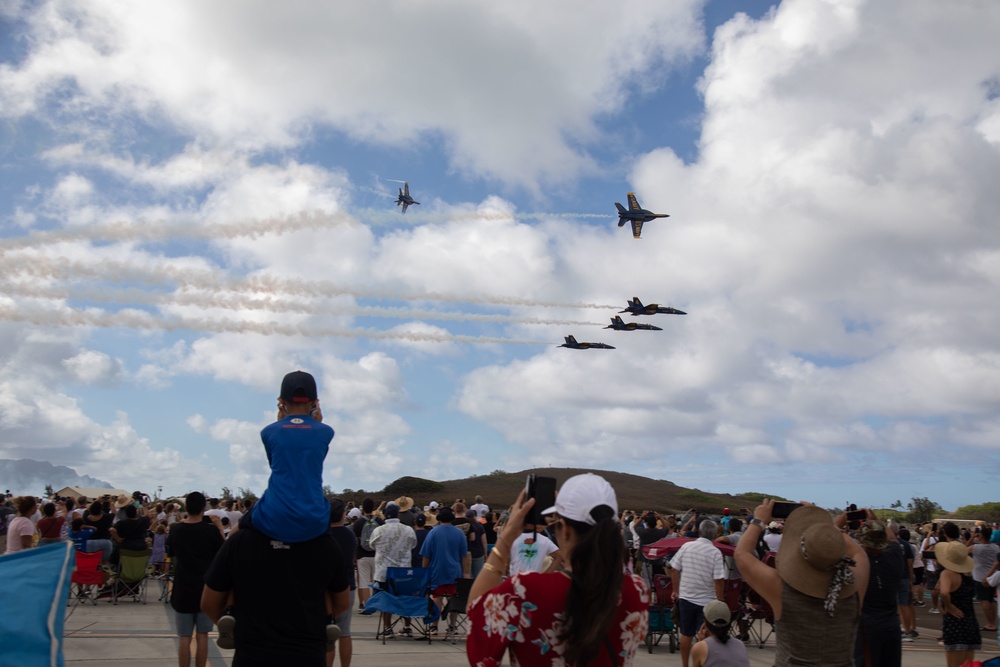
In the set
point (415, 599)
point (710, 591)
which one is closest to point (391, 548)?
point (415, 599)

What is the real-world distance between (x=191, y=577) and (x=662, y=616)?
25.6ft

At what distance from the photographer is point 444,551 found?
12711 millimetres

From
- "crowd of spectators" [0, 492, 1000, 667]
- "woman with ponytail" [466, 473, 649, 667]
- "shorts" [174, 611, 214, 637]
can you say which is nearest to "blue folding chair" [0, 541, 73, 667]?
"crowd of spectators" [0, 492, 1000, 667]

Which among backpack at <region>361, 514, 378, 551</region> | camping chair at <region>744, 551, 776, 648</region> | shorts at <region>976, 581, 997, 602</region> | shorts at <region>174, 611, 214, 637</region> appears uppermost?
backpack at <region>361, 514, 378, 551</region>

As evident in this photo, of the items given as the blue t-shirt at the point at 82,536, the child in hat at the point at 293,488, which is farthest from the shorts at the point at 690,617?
the blue t-shirt at the point at 82,536

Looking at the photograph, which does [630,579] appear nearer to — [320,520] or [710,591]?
[320,520]

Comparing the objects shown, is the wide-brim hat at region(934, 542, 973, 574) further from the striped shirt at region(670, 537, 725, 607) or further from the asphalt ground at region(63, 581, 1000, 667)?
the asphalt ground at region(63, 581, 1000, 667)

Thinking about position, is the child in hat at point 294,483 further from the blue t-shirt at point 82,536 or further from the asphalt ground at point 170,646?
the blue t-shirt at point 82,536

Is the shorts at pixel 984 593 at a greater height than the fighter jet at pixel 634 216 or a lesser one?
lesser

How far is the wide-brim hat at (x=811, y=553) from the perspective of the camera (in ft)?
14.5

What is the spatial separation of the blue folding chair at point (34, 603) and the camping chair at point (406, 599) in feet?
30.6

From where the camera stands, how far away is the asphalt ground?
992 centimetres

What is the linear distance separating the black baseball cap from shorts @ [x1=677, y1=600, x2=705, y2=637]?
652cm

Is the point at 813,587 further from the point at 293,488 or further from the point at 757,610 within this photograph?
the point at 757,610
